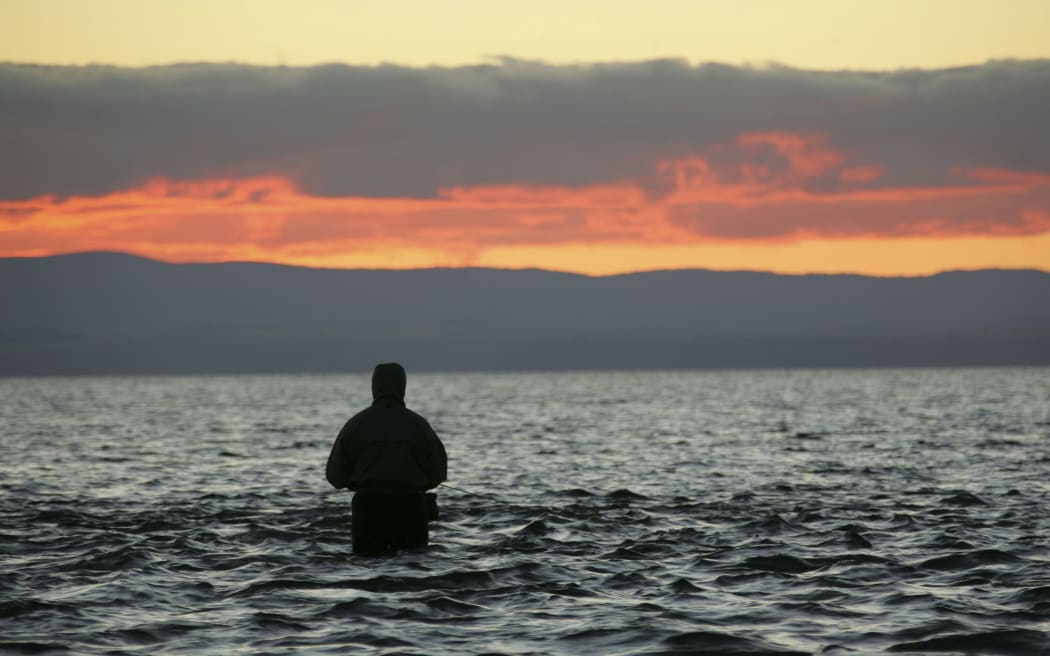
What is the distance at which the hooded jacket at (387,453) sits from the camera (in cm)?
1546

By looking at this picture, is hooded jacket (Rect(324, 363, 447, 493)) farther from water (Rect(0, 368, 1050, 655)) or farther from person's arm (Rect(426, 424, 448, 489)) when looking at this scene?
water (Rect(0, 368, 1050, 655))

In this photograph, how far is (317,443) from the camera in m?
48.2

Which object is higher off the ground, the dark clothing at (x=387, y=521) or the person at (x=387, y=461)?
the person at (x=387, y=461)

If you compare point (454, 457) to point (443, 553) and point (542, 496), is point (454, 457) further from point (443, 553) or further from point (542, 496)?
point (443, 553)

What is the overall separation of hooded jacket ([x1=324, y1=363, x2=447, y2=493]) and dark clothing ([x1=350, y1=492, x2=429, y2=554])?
24cm

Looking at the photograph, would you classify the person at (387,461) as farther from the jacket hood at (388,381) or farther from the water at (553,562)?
the water at (553,562)

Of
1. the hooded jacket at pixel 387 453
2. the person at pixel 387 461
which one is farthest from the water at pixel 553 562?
the hooded jacket at pixel 387 453

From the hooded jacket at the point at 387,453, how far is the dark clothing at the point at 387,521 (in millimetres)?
245

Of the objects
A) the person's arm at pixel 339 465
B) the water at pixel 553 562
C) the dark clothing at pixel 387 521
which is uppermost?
the person's arm at pixel 339 465

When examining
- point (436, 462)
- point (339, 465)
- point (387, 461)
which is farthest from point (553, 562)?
point (339, 465)

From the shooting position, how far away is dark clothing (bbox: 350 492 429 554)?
1586 centimetres

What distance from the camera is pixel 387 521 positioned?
1595 centimetres

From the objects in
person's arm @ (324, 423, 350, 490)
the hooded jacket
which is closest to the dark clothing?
the hooded jacket

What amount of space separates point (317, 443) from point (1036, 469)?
25750mm
